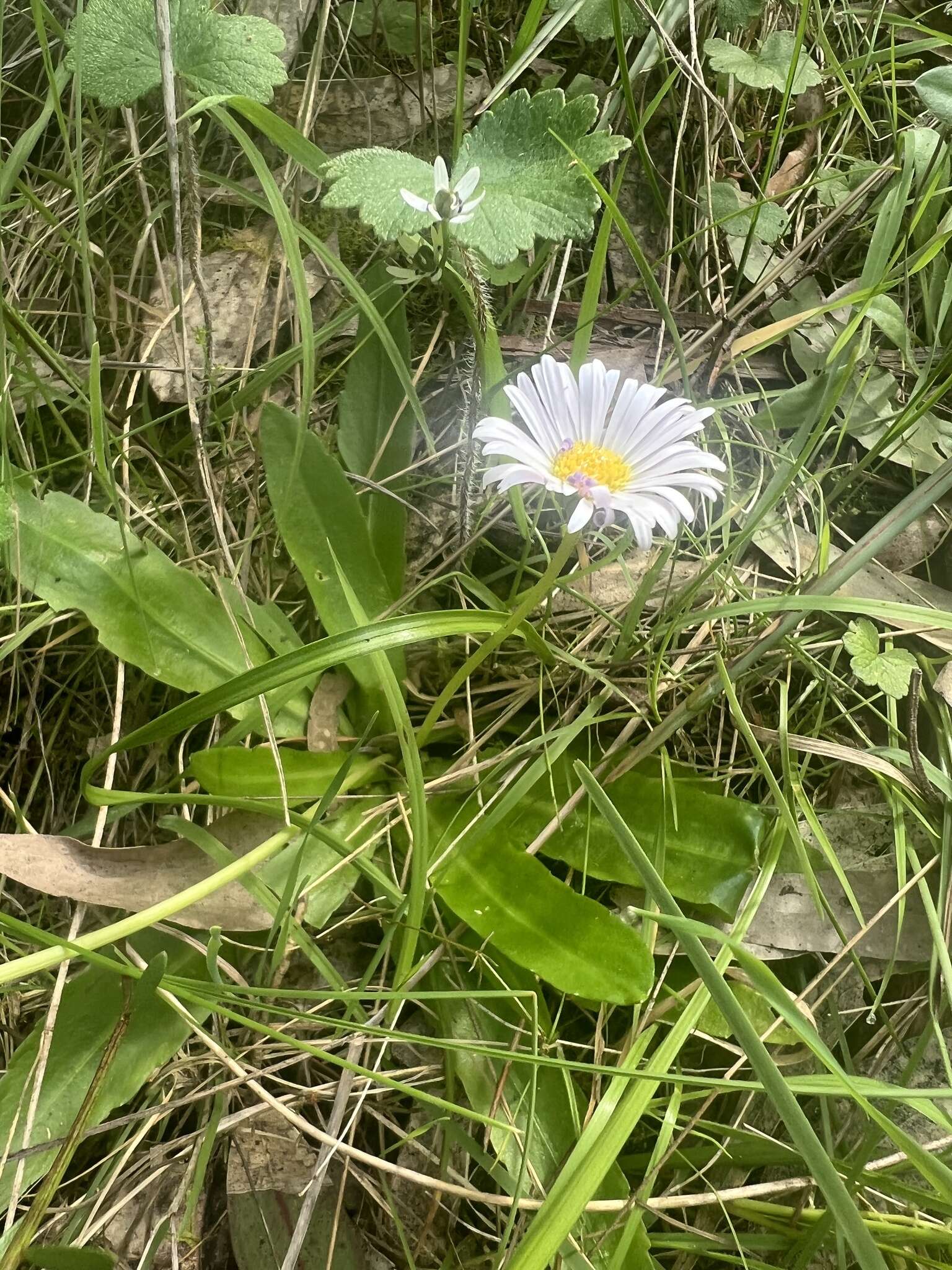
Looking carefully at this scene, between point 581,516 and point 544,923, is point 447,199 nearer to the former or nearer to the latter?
point 581,516

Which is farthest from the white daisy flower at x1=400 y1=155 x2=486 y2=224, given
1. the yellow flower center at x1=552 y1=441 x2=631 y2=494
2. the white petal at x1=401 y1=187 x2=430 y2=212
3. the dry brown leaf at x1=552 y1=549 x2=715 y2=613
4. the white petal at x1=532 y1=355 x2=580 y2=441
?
the dry brown leaf at x1=552 y1=549 x2=715 y2=613

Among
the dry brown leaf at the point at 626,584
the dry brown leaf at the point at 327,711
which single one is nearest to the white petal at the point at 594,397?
the dry brown leaf at the point at 626,584

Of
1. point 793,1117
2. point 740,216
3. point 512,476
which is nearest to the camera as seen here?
point 793,1117

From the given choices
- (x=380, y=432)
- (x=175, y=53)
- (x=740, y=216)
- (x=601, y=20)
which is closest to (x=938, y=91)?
(x=740, y=216)

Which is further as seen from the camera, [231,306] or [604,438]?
[231,306]

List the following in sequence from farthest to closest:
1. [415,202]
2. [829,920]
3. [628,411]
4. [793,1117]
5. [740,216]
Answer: [740,216]
[829,920]
[628,411]
[415,202]
[793,1117]

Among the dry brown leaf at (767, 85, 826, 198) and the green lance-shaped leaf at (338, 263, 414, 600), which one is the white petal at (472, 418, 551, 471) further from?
the dry brown leaf at (767, 85, 826, 198)

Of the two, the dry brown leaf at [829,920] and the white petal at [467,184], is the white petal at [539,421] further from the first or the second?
the dry brown leaf at [829,920]
